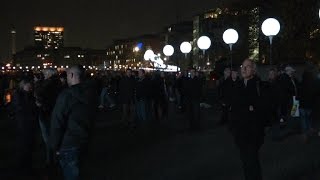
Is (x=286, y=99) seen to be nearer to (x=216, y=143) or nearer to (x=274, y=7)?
(x=216, y=143)

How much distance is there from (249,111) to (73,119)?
2409 mm

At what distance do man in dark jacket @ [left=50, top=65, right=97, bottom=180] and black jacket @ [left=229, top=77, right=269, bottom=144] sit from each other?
81.1 inches

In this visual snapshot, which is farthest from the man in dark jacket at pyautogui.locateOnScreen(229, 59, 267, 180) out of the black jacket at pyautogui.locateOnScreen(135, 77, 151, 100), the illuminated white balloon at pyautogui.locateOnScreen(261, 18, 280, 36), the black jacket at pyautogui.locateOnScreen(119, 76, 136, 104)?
the black jacket at pyautogui.locateOnScreen(119, 76, 136, 104)

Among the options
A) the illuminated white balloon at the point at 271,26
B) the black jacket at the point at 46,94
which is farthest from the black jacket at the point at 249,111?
the illuminated white balloon at the point at 271,26

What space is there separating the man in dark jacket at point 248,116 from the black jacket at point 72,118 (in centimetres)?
214

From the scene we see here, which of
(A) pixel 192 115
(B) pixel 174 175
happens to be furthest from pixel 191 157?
(A) pixel 192 115

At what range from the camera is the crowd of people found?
21.0 ft

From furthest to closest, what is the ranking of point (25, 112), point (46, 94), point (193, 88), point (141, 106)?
point (141, 106) < point (193, 88) < point (46, 94) < point (25, 112)

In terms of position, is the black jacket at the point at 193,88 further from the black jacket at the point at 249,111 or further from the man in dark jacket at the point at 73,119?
the man in dark jacket at the point at 73,119

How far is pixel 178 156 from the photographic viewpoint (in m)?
11.9

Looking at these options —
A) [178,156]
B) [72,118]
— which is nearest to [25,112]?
[178,156]

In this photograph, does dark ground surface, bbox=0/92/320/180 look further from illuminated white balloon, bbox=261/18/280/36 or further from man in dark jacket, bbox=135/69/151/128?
illuminated white balloon, bbox=261/18/280/36

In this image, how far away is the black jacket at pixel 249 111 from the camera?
24.5ft

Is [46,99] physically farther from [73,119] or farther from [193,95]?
[193,95]
